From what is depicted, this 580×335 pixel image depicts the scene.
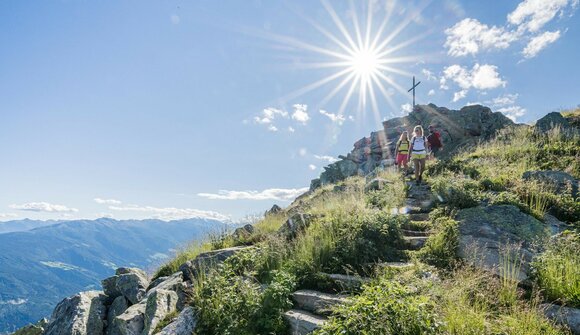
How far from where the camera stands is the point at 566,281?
5684 mm

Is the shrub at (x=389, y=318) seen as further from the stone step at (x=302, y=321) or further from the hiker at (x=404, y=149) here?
the hiker at (x=404, y=149)

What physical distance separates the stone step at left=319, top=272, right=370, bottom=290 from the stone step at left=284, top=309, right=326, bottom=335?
92 centimetres

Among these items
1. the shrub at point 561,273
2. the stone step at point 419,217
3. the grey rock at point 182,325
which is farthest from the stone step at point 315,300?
the stone step at point 419,217

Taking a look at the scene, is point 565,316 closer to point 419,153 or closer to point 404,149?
point 419,153

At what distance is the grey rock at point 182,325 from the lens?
660 centimetres

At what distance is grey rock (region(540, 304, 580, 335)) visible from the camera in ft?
16.1

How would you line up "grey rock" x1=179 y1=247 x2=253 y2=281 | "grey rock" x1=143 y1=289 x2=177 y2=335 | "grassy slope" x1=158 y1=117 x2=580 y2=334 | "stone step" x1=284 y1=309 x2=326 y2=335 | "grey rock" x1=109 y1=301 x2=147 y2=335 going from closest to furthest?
"grassy slope" x1=158 y1=117 x2=580 y2=334, "stone step" x1=284 y1=309 x2=326 y2=335, "grey rock" x1=143 y1=289 x2=177 y2=335, "grey rock" x1=109 y1=301 x2=147 y2=335, "grey rock" x1=179 y1=247 x2=253 y2=281

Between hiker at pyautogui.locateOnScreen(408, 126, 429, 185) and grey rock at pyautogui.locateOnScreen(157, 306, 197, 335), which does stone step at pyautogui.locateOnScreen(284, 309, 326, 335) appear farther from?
hiker at pyautogui.locateOnScreen(408, 126, 429, 185)

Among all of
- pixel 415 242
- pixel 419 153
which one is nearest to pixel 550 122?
pixel 419 153

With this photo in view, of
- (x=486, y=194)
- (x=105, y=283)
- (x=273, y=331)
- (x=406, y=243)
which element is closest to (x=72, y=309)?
(x=105, y=283)

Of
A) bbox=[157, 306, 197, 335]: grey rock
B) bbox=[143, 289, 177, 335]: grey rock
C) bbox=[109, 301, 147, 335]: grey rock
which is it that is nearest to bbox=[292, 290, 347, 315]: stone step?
bbox=[157, 306, 197, 335]: grey rock

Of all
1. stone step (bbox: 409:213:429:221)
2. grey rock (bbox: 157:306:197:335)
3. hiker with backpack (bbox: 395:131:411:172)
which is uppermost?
hiker with backpack (bbox: 395:131:411:172)

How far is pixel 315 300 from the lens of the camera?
655 centimetres

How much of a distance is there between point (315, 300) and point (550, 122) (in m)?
21.4
